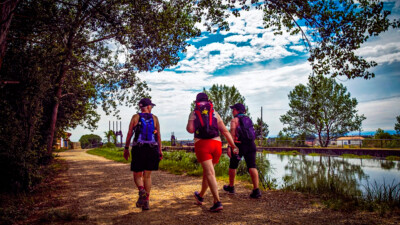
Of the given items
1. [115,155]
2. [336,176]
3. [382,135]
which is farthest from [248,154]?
[382,135]

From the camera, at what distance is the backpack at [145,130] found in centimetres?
478

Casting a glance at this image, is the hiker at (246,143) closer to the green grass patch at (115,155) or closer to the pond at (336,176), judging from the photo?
the pond at (336,176)

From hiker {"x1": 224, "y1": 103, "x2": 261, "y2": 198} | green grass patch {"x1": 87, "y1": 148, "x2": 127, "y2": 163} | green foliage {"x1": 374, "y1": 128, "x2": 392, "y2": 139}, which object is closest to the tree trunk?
hiker {"x1": 224, "y1": 103, "x2": 261, "y2": 198}

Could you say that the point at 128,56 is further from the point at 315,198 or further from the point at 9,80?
the point at 315,198

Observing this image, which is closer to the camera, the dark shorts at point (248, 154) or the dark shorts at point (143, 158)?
the dark shorts at point (143, 158)

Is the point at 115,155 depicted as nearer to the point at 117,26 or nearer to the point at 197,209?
the point at 117,26

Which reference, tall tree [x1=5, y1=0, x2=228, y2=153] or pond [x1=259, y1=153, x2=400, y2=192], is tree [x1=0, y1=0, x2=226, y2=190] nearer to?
tall tree [x1=5, y1=0, x2=228, y2=153]

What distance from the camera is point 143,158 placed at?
4723mm

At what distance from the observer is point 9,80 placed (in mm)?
6527

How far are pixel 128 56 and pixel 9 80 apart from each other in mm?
5680

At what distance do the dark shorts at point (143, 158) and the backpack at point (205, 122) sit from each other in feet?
3.17

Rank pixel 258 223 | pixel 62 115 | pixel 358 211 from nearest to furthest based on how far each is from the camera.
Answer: pixel 258 223
pixel 358 211
pixel 62 115

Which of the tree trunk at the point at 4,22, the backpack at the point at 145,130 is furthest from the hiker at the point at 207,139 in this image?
the tree trunk at the point at 4,22

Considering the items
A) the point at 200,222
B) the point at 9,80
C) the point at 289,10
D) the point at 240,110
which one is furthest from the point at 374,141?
the point at 9,80
